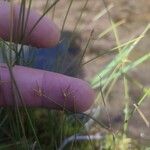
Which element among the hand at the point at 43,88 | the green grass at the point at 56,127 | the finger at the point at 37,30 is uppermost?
the finger at the point at 37,30

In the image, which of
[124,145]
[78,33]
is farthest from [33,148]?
[78,33]

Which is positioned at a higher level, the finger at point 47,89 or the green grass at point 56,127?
the finger at point 47,89

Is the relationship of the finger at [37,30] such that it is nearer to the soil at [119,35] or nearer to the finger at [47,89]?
the finger at [47,89]

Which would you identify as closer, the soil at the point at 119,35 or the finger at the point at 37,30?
the finger at the point at 37,30

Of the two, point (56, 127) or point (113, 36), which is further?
point (113, 36)

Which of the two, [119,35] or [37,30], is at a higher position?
[37,30]

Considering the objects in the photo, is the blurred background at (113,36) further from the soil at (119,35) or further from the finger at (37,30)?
the finger at (37,30)

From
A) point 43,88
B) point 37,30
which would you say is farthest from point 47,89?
point 37,30

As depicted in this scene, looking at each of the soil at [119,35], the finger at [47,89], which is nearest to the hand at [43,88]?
the finger at [47,89]

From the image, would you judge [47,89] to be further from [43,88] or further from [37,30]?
[37,30]
